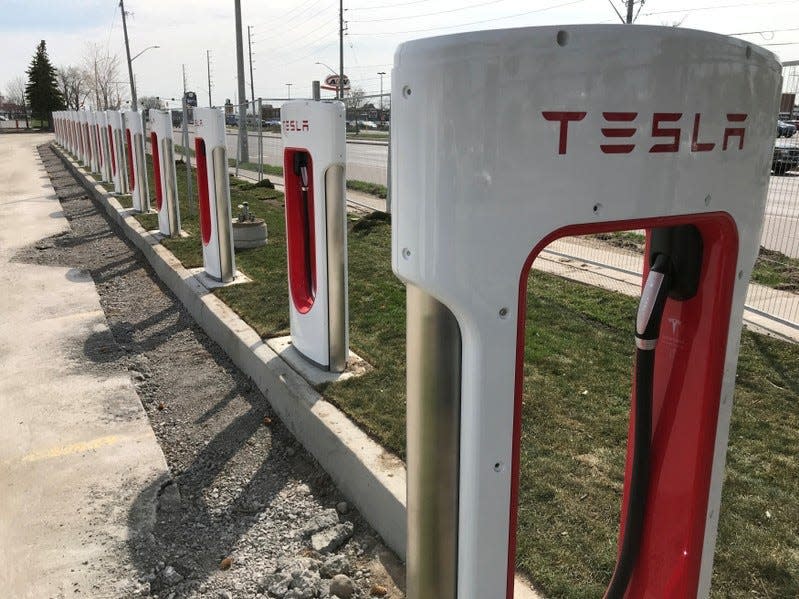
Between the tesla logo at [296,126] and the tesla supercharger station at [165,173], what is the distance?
4.69 meters

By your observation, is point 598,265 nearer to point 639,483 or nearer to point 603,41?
point 639,483

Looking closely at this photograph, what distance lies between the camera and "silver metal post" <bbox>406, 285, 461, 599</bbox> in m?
1.46

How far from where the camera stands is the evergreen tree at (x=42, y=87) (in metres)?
68.5

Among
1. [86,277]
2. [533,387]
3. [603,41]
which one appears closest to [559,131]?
[603,41]

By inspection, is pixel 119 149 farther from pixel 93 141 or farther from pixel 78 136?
pixel 78 136

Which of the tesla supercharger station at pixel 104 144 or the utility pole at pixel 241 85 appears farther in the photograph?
the utility pole at pixel 241 85

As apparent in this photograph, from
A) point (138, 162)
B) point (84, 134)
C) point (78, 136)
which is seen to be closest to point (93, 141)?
point (84, 134)

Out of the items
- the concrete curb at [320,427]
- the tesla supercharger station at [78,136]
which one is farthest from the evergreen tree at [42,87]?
the concrete curb at [320,427]

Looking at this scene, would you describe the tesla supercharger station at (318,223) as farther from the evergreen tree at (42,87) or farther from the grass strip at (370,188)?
the evergreen tree at (42,87)

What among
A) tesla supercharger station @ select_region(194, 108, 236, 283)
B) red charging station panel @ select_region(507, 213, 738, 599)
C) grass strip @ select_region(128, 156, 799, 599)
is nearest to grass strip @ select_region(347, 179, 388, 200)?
tesla supercharger station @ select_region(194, 108, 236, 283)

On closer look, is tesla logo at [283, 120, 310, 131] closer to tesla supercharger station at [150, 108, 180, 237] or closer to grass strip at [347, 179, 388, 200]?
tesla supercharger station at [150, 108, 180, 237]

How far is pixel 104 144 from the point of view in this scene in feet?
54.9

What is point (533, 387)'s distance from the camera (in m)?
4.41

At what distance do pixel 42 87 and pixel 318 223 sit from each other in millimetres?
75581
